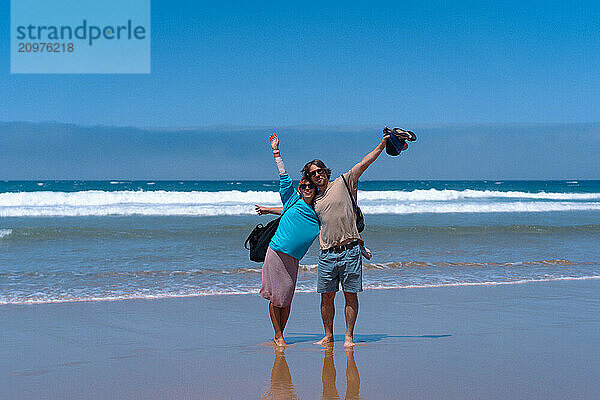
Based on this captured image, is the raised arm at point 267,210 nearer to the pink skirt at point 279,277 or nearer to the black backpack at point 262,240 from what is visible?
the black backpack at point 262,240

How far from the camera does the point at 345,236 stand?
538 centimetres

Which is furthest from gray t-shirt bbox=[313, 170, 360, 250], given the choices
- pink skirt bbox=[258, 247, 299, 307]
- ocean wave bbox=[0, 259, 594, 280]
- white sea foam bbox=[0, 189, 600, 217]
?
white sea foam bbox=[0, 189, 600, 217]

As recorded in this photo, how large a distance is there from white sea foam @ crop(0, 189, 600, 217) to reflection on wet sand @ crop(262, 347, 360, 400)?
1921cm

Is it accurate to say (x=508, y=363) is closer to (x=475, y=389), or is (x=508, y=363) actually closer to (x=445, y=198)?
(x=475, y=389)

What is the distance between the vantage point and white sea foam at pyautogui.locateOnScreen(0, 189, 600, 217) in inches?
995

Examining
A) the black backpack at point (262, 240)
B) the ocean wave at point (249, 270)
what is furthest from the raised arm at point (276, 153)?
the ocean wave at point (249, 270)

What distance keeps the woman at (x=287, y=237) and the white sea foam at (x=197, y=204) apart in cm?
1873

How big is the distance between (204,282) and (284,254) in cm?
434

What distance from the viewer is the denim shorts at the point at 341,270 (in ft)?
17.8

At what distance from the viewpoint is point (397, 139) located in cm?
514

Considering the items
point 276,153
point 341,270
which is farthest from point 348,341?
point 276,153

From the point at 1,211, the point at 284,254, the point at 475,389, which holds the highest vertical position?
the point at 1,211

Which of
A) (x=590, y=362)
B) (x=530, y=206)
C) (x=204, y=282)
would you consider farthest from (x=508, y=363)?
(x=530, y=206)

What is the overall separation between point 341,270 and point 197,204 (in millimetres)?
27449
